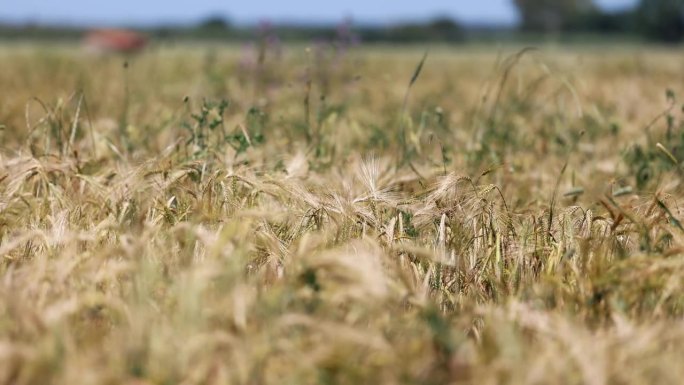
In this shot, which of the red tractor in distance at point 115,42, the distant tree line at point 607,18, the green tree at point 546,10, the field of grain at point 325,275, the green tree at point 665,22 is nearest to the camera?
the field of grain at point 325,275

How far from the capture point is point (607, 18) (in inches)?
2243

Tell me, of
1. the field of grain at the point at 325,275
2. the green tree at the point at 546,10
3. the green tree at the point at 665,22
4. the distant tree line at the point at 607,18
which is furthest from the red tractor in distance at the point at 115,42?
the green tree at the point at 546,10

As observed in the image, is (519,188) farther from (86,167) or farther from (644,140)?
(644,140)

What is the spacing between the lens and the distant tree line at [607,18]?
154 ft

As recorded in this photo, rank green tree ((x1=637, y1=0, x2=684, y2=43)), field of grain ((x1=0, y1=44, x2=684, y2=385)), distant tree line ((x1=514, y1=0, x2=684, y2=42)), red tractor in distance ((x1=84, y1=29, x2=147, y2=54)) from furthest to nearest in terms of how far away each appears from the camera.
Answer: distant tree line ((x1=514, y1=0, x2=684, y2=42))
green tree ((x1=637, y1=0, x2=684, y2=43))
red tractor in distance ((x1=84, y1=29, x2=147, y2=54))
field of grain ((x1=0, y1=44, x2=684, y2=385))

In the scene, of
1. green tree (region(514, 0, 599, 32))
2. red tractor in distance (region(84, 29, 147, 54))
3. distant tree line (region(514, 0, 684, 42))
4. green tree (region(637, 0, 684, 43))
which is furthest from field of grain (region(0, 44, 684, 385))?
green tree (region(514, 0, 599, 32))

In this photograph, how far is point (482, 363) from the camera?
1.25 m

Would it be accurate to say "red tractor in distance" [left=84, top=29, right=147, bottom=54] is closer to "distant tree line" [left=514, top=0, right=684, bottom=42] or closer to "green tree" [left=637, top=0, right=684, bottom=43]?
"green tree" [left=637, top=0, right=684, bottom=43]

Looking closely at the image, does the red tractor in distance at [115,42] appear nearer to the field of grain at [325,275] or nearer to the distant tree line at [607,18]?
the field of grain at [325,275]

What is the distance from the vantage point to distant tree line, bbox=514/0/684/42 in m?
46.9

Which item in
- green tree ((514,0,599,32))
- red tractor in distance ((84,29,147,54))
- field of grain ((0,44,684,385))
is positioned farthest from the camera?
green tree ((514,0,599,32))

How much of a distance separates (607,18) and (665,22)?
410 inches

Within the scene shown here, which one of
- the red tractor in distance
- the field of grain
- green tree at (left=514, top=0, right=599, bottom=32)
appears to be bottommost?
green tree at (left=514, top=0, right=599, bottom=32)

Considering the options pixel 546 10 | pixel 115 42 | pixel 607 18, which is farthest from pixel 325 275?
pixel 546 10
